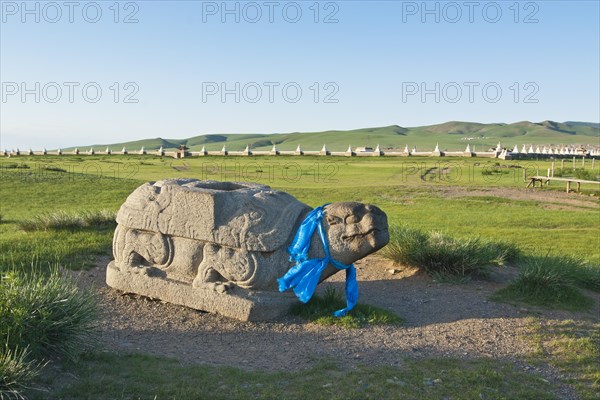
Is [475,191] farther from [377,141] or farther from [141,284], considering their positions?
[377,141]

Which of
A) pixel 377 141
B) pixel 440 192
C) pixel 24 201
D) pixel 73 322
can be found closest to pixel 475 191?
pixel 440 192

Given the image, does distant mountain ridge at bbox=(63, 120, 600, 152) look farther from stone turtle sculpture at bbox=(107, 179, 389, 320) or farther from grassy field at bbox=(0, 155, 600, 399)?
stone turtle sculpture at bbox=(107, 179, 389, 320)

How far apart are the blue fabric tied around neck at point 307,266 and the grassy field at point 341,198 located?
1.68m

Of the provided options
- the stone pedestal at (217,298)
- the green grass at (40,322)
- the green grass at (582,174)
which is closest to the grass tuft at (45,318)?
the green grass at (40,322)

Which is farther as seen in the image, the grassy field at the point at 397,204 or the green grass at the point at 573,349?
the grassy field at the point at 397,204

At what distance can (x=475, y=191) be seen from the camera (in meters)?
25.0

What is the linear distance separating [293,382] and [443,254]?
501cm

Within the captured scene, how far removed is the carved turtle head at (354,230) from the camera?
6922 mm

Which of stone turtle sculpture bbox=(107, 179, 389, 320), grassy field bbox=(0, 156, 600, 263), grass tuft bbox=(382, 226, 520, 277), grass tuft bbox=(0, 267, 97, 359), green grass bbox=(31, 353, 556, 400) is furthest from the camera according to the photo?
grassy field bbox=(0, 156, 600, 263)

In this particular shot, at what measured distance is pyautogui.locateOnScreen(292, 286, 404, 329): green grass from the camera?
6.95 metres

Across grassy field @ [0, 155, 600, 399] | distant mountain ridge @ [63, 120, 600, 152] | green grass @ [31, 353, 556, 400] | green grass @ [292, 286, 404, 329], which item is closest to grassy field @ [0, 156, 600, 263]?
grassy field @ [0, 155, 600, 399]

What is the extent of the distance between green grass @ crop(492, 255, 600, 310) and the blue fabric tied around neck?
2.83 m

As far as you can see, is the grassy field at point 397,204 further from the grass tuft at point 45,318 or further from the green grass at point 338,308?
the green grass at point 338,308

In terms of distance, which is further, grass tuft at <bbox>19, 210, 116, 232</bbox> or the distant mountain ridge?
the distant mountain ridge
